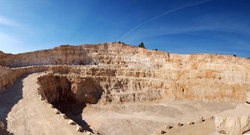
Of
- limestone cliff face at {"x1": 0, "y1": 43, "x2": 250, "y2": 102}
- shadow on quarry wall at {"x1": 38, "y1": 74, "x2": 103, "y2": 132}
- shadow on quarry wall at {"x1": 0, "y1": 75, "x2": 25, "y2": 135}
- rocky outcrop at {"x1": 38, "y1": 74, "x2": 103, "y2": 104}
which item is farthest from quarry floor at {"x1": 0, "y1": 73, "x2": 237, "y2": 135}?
limestone cliff face at {"x1": 0, "y1": 43, "x2": 250, "y2": 102}

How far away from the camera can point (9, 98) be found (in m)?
12.2

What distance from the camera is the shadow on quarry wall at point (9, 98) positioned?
32.0ft

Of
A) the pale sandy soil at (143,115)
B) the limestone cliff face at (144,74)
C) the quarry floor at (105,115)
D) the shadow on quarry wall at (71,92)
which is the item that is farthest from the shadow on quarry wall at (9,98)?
the limestone cliff face at (144,74)

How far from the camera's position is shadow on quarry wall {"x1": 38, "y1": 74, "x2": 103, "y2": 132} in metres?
21.8

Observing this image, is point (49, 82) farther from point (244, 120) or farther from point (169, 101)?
point (244, 120)

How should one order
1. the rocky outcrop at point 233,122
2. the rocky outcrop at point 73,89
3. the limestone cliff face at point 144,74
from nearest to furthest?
1. the rocky outcrop at point 233,122
2. the rocky outcrop at point 73,89
3. the limestone cliff face at point 144,74

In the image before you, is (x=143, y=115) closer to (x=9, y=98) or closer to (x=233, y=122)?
(x=233, y=122)

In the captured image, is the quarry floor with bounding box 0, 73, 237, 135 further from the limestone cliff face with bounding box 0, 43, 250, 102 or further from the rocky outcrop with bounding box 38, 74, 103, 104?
the limestone cliff face with bounding box 0, 43, 250, 102

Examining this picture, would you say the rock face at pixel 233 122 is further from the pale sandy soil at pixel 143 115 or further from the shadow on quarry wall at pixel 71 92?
the shadow on quarry wall at pixel 71 92

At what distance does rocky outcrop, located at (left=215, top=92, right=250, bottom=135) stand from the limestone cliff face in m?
18.7

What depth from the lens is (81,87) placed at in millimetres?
25656

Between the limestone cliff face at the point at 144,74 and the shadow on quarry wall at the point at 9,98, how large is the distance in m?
11.0

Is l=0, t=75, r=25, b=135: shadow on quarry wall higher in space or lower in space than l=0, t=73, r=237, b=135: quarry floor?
higher

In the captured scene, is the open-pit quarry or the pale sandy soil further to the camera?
the pale sandy soil
